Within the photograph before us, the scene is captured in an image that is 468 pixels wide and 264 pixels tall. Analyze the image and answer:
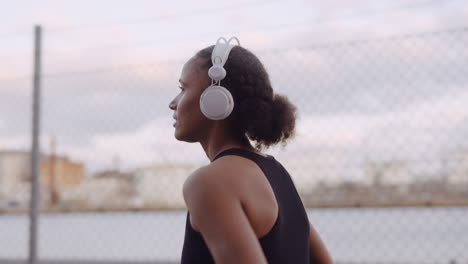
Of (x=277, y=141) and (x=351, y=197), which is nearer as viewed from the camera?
(x=277, y=141)

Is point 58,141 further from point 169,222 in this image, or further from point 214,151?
point 214,151

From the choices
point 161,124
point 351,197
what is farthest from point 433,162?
point 161,124

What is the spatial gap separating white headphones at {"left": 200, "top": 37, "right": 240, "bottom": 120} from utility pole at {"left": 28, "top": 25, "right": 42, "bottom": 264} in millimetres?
3092

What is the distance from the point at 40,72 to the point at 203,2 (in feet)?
4.08

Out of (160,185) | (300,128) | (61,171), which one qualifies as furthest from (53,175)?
(300,128)

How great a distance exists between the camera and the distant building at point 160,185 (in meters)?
4.19

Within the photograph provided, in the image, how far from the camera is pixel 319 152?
12.9ft

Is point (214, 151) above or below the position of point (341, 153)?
below

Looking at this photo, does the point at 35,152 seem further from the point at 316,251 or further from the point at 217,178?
the point at 217,178

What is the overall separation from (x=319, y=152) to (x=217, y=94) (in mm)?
2418

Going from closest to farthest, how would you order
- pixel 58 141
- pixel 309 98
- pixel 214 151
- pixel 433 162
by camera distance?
pixel 214 151 < pixel 433 162 < pixel 309 98 < pixel 58 141

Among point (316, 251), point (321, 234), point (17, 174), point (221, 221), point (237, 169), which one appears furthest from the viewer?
point (17, 174)

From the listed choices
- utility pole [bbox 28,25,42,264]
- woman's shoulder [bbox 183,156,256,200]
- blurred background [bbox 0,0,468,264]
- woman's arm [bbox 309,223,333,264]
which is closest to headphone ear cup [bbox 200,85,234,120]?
woman's shoulder [bbox 183,156,256,200]

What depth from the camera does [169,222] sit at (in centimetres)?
429
